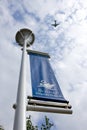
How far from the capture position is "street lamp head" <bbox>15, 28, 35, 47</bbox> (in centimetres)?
1370

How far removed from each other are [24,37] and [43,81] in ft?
14.6

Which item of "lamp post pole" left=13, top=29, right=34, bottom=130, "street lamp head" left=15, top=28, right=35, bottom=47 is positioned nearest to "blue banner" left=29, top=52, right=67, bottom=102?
"lamp post pole" left=13, top=29, right=34, bottom=130

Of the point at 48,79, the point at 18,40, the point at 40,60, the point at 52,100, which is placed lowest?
the point at 52,100

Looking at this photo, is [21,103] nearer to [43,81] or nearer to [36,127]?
[43,81]

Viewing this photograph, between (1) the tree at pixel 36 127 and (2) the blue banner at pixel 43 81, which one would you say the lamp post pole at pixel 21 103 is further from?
(1) the tree at pixel 36 127

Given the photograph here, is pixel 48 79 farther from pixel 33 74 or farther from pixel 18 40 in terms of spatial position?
pixel 18 40

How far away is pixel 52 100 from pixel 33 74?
141 cm

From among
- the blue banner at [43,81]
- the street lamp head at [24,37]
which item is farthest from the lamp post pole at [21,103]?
the street lamp head at [24,37]

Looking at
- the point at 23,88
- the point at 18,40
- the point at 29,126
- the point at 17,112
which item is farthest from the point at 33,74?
the point at 29,126

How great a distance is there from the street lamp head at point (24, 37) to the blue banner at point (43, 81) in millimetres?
2438

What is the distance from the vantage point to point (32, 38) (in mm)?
13977

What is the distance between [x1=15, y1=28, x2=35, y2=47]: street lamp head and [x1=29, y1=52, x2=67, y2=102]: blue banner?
2.44 m

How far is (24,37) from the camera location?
1380cm

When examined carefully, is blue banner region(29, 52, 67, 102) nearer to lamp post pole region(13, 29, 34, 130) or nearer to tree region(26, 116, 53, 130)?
lamp post pole region(13, 29, 34, 130)
